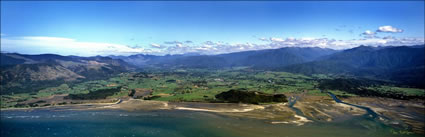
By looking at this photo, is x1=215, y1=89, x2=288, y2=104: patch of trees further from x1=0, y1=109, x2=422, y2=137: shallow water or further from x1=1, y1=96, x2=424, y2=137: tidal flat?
x1=0, y1=109, x2=422, y2=137: shallow water

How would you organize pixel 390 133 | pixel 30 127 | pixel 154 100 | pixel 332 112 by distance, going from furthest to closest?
pixel 154 100 < pixel 332 112 < pixel 30 127 < pixel 390 133

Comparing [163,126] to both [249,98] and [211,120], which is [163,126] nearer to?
[211,120]

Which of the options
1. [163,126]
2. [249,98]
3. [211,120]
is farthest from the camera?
[249,98]

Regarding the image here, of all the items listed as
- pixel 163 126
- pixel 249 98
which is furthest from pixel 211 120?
pixel 249 98

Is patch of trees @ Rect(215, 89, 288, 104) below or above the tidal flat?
above

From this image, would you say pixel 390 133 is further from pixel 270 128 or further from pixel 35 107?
pixel 35 107

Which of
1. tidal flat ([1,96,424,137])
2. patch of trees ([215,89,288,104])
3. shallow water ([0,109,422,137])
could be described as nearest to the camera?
shallow water ([0,109,422,137])

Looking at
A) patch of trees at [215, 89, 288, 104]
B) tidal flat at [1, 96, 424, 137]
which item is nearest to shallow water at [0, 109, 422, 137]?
tidal flat at [1, 96, 424, 137]

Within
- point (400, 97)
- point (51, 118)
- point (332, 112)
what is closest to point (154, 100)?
point (51, 118)
